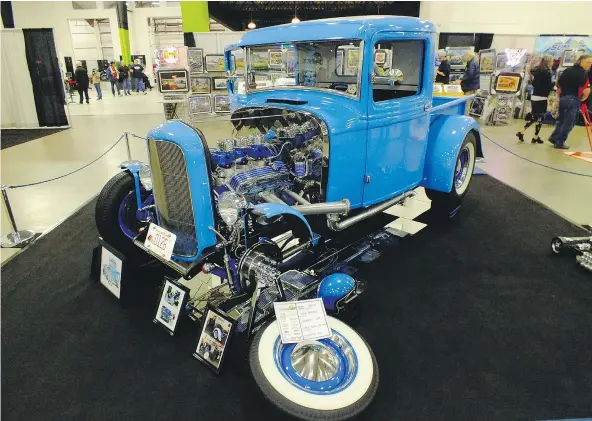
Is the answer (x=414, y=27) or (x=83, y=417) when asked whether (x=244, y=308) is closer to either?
(x=83, y=417)

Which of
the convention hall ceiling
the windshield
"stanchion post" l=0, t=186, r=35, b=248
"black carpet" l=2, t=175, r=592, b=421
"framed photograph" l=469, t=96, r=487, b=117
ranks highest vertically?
the convention hall ceiling

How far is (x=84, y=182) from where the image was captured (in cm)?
597

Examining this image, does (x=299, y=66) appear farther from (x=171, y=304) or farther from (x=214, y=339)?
(x=214, y=339)

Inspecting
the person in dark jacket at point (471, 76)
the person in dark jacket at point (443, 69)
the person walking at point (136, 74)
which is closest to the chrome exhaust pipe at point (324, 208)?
the person in dark jacket at point (471, 76)

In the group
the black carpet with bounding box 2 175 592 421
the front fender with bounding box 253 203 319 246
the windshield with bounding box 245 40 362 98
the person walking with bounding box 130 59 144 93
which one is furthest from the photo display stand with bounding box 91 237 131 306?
the person walking with bounding box 130 59 144 93

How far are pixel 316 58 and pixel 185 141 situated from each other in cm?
186

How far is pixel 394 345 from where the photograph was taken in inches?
100

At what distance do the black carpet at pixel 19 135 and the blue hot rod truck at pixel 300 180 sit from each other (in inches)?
282

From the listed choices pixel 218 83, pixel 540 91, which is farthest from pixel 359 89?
pixel 540 91

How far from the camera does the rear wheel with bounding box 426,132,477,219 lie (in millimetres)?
4219

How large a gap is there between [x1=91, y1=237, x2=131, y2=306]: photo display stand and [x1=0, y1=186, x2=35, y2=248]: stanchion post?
4.46ft

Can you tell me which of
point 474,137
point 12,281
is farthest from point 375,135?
point 12,281

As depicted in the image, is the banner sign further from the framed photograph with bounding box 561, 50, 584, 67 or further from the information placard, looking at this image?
the information placard

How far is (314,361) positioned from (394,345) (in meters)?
0.67
